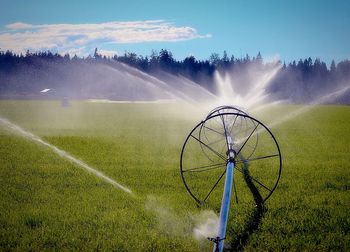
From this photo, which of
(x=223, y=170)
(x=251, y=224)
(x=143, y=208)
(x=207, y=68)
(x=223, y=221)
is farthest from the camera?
(x=207, y=68)

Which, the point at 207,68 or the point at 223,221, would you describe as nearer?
the point at 223,221

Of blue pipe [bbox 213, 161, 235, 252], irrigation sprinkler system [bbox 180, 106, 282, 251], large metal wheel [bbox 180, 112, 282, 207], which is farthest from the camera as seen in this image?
large metal wheel [bbox 180, 112, 282, 207]

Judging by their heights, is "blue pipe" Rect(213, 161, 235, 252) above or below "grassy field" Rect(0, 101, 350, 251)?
above

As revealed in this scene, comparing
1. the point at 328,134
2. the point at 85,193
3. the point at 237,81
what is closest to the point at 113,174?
the point at 85,193

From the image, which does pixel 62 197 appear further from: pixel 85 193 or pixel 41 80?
pixel 41 80

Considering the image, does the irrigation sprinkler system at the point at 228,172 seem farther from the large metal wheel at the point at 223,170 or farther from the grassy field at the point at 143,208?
the grassy field at the point at 143,208

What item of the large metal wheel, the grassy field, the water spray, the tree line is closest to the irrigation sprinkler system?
the large metal wheel

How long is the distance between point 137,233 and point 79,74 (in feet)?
348

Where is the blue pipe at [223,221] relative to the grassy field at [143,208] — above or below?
above

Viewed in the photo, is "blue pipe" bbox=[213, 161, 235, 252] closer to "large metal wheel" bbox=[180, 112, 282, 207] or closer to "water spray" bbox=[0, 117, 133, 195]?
"large metal wheel" bbox=[180, 112, 282, 207]


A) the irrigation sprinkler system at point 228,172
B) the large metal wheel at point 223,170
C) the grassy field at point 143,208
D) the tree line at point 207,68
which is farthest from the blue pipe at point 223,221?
the tree line at point 207,68

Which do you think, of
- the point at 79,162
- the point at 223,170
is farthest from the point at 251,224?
the point at 79,162

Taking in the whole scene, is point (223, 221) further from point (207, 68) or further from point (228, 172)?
point (207, 68)

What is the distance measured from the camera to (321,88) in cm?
12000
